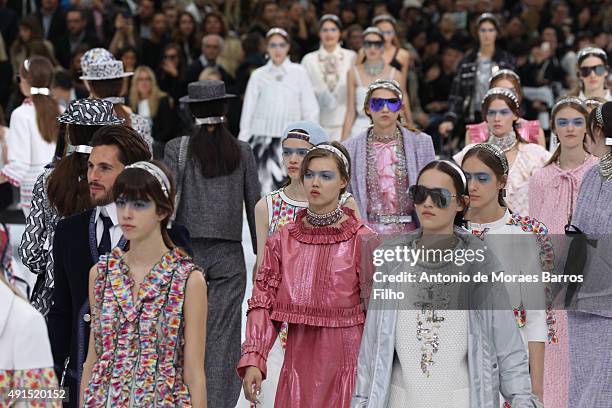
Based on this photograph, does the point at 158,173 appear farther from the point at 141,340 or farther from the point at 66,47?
the point at 66,47

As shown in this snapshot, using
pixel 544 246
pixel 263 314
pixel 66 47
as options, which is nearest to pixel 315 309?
pixel 263 314

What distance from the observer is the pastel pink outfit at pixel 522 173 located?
8.91 m

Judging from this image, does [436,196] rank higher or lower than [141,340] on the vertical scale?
higher

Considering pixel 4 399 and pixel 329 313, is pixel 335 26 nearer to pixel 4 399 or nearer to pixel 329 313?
pixel 329 313

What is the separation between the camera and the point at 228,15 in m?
17.0

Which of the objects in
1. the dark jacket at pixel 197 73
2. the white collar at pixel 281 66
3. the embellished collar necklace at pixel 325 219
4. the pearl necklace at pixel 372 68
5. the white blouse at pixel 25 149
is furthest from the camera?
the dark jacket at pixel 197 73

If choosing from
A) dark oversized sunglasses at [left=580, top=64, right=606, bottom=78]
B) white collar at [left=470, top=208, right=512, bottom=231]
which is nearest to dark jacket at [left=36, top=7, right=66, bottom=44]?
dark oversized sunglasses at [left=580, top=64, right=606, bottom=78]

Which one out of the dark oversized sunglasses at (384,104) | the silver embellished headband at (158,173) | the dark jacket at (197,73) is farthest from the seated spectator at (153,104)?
the silver embellished headband at (158,173)

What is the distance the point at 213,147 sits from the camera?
307 inches

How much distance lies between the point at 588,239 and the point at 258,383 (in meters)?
1.98

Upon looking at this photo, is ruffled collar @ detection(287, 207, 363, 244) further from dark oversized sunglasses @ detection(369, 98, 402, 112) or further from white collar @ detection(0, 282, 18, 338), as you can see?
dark oversized sunglasses @ detection(369, 98, 402, 112)

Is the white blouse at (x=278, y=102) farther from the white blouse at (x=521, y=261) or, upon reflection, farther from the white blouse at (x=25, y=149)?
the white blouse at (x=521, y=261)

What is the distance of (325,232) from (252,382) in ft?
2.43

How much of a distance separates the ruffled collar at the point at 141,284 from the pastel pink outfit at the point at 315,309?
0.88m
